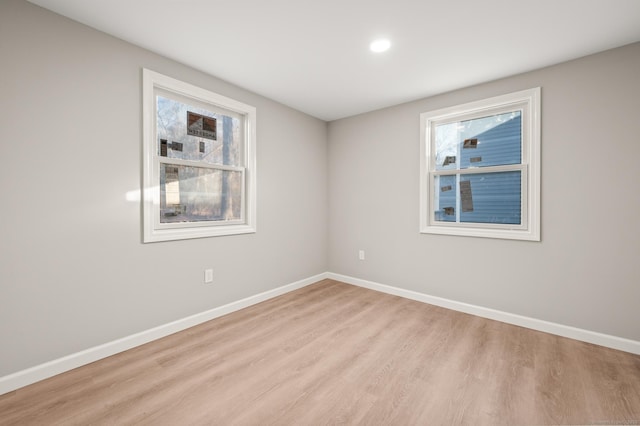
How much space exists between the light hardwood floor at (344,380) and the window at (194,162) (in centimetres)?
107

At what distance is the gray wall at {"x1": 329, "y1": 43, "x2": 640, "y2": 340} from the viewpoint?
228cm

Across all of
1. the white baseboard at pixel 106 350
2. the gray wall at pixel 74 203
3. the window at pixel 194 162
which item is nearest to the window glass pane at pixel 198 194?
the window at pixel 194 162

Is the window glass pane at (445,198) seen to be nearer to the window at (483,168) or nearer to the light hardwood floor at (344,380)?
the window at (483,168)

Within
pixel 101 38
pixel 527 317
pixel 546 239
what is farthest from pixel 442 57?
pixel 101 38

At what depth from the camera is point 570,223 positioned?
8.22 feet

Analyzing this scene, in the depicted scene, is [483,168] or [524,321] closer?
[524,321]

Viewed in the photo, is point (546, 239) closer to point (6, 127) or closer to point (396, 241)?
point (396, 241)

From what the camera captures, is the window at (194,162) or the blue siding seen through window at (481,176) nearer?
the window at (194,162)

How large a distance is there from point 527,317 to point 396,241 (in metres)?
1.56

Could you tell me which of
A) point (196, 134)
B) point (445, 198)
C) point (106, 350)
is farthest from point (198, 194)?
point (445, 198)

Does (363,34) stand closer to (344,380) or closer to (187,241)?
(187,241)

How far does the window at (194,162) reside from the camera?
95.4 inches

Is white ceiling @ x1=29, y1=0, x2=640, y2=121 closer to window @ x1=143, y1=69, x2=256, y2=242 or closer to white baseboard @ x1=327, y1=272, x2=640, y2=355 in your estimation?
window @ x1=143, y1=69, x2=256, y2=242

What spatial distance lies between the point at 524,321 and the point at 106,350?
149 inches
